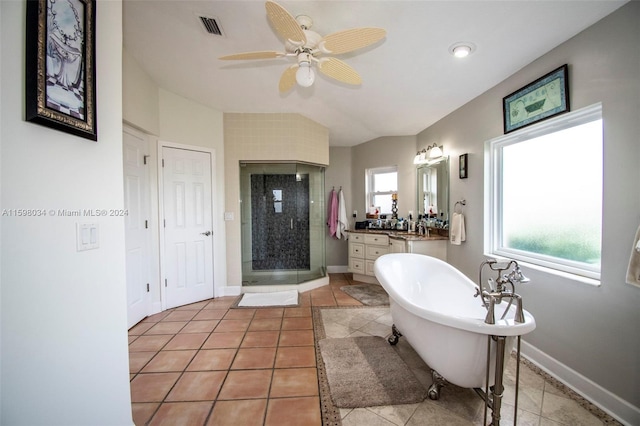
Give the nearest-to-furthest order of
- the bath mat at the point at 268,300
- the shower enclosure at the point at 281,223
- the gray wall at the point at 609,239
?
the gray wall at the point at 609,239, the bath mat at the point at 268,300, the shower enclosure at the point at 281,223

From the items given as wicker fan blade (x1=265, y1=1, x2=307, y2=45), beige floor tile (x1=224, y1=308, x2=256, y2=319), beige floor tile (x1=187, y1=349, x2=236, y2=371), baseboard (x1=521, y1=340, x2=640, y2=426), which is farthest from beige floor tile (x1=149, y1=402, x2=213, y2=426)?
baseboard (x1=521, y1=340, x2=640, y2=426)

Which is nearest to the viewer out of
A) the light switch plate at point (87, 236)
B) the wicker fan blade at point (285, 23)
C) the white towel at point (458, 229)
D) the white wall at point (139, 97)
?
the light switch plate at point (87, 236)

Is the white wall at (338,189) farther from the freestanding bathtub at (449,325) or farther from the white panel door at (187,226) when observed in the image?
the freestanding bathtub at (449,325)

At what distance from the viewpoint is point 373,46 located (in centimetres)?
195

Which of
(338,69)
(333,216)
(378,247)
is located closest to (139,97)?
(338,69)

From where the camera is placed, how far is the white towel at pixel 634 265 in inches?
52.6

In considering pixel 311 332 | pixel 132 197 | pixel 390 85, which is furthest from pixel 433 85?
pixel 132 197

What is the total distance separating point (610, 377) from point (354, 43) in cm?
259

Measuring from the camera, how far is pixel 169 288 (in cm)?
304

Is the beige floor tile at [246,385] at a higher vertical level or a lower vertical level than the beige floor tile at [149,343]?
lower

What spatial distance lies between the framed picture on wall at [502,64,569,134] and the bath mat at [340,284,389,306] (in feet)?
7.83

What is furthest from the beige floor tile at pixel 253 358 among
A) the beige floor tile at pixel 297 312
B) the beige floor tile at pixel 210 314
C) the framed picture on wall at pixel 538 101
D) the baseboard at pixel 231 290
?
the framed picture on wall at pixel 538 101

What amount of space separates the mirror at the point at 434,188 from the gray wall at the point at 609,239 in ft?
4.99

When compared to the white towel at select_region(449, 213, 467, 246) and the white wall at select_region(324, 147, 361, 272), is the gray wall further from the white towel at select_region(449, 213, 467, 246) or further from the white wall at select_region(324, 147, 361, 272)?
the white wall at select_region(324, 147, 361, 272)
